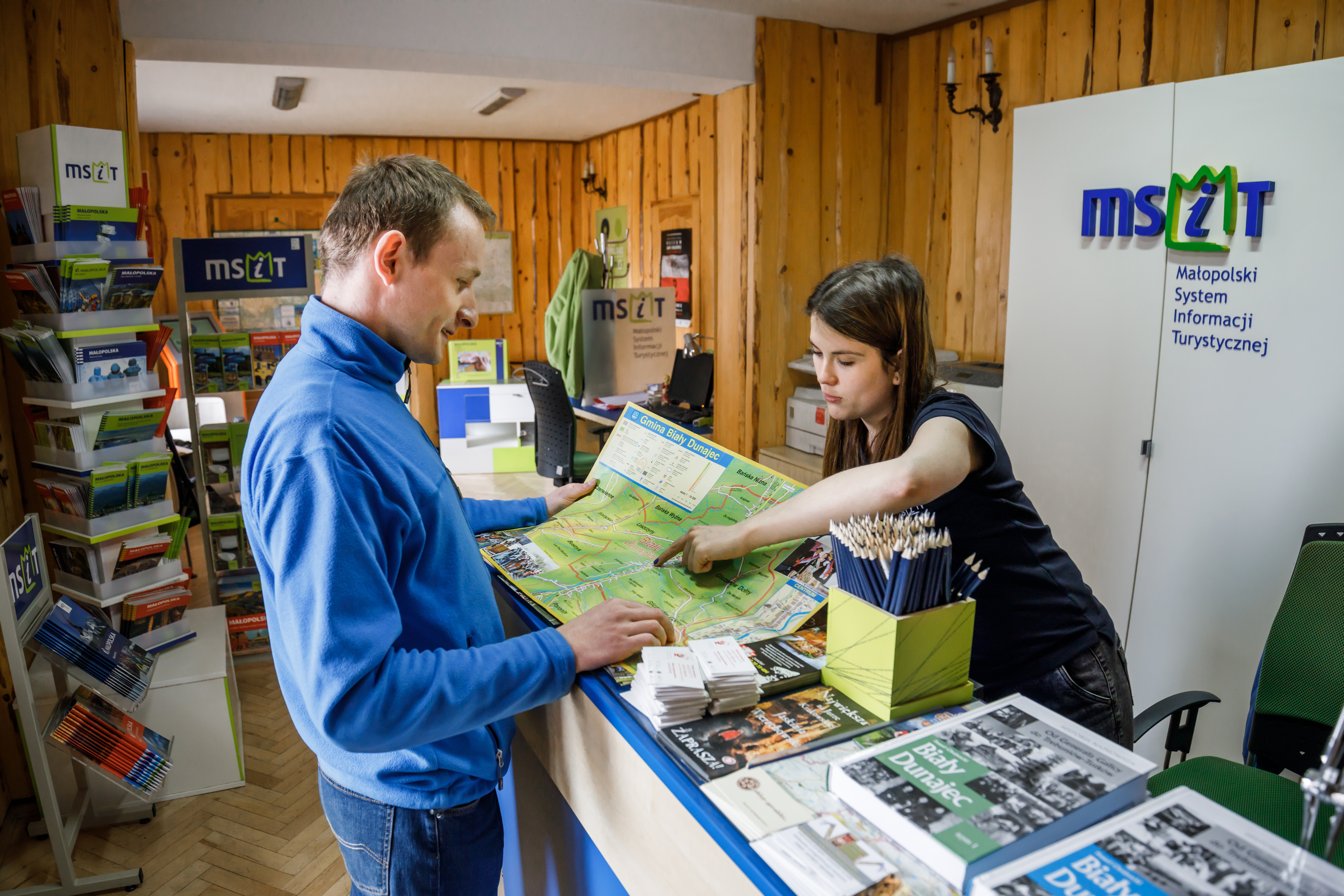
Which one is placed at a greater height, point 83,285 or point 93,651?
point 83,285

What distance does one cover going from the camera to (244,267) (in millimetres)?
3586

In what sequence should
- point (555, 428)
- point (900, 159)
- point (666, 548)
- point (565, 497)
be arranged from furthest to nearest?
point (555, 428) → point (900, 159) → point (565, 497) → point (666, 548)

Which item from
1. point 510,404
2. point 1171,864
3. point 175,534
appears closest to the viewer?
point 1171,864

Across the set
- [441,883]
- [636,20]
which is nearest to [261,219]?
[636,20]

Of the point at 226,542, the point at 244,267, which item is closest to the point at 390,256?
the point at 244,267

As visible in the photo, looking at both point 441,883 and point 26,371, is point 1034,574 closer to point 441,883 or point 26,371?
point 441,883

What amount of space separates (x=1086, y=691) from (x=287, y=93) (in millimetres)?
5484

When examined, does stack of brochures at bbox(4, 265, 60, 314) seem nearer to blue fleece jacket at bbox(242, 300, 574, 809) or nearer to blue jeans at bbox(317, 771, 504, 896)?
blue fleece jacket at bbox(242, 300, 574, 809)

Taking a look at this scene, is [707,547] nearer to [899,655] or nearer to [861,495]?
[861,495]

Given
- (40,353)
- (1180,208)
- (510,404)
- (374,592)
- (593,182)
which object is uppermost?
(593,182)

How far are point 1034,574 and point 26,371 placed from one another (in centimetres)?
295

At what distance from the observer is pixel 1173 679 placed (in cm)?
265

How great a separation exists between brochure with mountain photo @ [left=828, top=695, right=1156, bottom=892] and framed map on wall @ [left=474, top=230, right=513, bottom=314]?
708 centimetres

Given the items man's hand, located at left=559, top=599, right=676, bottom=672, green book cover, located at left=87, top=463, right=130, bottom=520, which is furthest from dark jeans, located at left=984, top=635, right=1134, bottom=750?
green book cover, located at left=87, top=463, right=130, bottom=520
